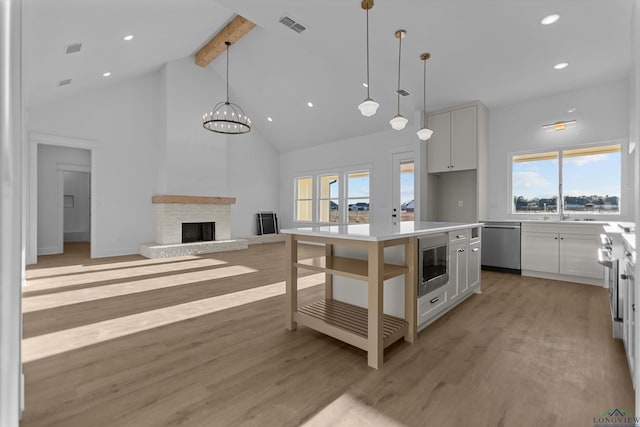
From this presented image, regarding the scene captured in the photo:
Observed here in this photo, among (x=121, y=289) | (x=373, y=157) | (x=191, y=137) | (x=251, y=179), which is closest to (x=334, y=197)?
(x=373, y=157)

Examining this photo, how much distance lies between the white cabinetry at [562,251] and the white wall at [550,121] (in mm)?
710

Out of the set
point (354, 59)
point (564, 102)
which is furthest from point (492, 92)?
point (354, 59)

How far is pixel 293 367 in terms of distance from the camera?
1936 millimetres

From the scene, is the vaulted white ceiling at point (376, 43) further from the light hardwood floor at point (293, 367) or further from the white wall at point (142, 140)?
the light hardwood floor at point (293, 367)

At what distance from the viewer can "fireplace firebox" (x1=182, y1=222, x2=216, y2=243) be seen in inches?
295

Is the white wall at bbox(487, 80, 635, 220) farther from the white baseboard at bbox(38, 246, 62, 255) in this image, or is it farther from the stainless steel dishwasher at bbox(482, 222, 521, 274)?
the white baseboard at bbox(38, 246, 62, 255)

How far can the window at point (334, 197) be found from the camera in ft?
26.3

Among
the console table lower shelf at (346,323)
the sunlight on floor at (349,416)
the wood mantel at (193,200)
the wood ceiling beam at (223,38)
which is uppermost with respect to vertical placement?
the wood ceiling beam at (223,38)

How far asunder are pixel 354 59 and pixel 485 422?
4.88 meters

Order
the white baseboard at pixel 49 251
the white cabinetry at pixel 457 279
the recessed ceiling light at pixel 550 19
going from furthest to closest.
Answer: the white baseboard at pixel 49 251 < the recessed ceiling light at pixel 550 19 < the white cabinetry at pixel 457 279

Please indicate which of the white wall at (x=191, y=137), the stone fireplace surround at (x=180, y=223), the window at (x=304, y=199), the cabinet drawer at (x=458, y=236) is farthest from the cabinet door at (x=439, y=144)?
the white wall at (x=191, y=137)

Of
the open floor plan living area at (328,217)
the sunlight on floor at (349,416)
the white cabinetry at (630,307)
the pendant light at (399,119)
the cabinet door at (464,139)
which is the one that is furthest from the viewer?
the cabinet door at (464,139)

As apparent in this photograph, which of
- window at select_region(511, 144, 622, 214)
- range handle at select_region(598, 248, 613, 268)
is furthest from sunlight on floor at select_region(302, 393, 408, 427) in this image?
window at select_region(511, 144, 622, 214)

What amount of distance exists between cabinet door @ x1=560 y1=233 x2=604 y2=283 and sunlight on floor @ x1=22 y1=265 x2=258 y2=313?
475cm
